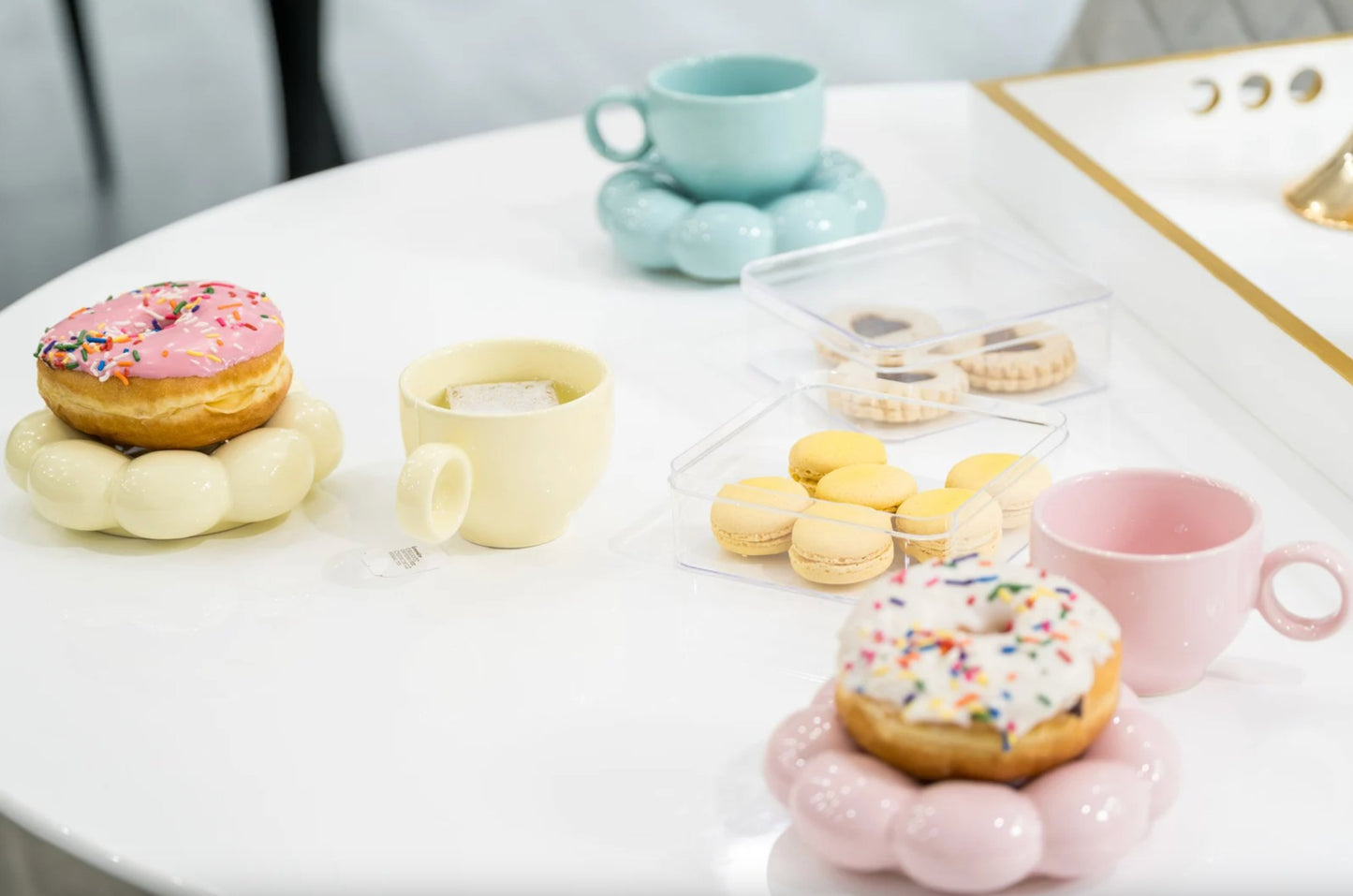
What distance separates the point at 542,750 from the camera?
0.56 meters

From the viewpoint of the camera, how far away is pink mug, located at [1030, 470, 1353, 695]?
546mm

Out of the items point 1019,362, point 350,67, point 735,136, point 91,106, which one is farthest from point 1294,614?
point 350,67

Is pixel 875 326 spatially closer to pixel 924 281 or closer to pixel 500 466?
pixel 924 281

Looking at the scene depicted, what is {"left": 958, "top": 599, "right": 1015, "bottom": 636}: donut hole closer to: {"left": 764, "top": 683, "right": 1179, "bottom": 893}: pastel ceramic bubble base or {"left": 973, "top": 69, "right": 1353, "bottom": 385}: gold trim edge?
{"left": 764, "top": 683, "right": 1179, "bottom": 893}: pastel ceramic bubble base

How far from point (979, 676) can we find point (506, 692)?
0.69 ft

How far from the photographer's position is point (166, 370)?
0.68 meters

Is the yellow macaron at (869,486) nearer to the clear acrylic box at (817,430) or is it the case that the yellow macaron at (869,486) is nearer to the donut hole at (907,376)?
the clear acrylic box at (817,430)

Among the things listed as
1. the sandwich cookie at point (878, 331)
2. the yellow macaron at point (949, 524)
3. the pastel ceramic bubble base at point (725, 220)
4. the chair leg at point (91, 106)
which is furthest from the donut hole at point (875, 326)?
the chair leg at point (91, 106)

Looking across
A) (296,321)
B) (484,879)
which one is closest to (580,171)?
(296,321)

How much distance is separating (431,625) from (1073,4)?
2637 mm

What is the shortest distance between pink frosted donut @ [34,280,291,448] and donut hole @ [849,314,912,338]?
1.10 ft

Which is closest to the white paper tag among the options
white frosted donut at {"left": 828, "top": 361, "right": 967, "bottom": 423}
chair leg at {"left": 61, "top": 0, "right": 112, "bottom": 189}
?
white frosted donut at {"left": 828, "top": 361, "right": 967, "bottom": 423}

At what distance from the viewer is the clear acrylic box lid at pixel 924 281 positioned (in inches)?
34.9

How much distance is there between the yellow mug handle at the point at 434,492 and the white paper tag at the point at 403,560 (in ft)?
0.06
